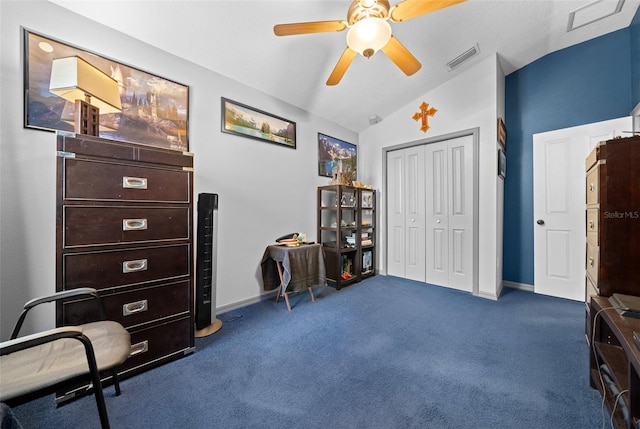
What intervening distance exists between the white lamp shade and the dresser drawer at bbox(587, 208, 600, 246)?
10.5 ft

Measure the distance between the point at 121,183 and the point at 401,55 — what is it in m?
2.18

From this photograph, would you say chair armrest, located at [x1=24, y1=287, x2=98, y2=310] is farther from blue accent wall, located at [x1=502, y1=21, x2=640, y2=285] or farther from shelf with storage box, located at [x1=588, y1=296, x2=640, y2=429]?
blue accent wall, located at [x1=502, y1=21, x2=640, y2=285]

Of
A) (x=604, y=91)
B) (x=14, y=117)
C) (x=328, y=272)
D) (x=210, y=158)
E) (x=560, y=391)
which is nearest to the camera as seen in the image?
(x=560, y=391)

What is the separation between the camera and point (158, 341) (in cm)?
162

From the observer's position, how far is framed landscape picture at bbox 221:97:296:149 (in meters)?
2.54

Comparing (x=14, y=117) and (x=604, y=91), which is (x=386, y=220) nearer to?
(x=604, y=91)

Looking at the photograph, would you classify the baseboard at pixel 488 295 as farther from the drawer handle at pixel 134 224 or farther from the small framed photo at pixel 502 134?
Result: the drawer handle at pixel 134 224

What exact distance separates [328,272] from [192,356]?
6.54 ft

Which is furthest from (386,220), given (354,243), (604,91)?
(604,91)

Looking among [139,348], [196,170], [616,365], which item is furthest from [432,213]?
[139,348]

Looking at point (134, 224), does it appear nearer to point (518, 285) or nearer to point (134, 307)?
point (134, 307)

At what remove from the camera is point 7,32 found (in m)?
1.48

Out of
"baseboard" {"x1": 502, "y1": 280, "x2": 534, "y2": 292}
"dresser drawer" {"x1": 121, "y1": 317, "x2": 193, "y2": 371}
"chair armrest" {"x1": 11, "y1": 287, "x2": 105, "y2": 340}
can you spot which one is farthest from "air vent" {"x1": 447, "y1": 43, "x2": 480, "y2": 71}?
"chair armrest" {"x1": 11, "y1": 287, "x2": 105, "y2": 340}

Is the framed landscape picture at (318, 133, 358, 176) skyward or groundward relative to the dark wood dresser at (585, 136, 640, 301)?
skyward
